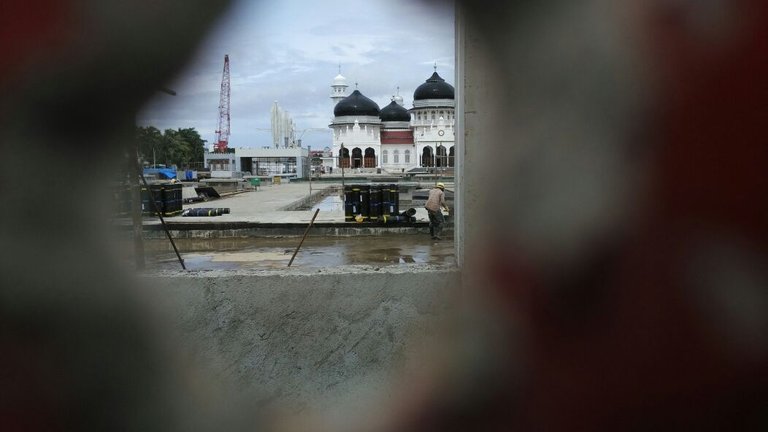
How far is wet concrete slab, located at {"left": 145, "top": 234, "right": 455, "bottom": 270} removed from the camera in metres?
11.3

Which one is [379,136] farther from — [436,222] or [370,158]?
[436,222]

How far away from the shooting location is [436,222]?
13477 millimetres

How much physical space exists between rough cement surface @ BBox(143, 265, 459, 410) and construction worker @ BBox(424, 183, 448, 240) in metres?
Result: 10.5

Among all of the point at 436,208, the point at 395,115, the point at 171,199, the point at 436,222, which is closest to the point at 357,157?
the point at 395,115

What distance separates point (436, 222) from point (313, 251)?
9.72 feet

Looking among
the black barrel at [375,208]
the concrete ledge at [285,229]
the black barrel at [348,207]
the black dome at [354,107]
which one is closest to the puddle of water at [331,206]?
the black barrel at [348,207]

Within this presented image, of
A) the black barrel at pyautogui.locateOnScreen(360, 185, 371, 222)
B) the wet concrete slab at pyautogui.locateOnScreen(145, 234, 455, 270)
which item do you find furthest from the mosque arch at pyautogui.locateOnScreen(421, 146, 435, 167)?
the wet concrete slab at pyautogui.locateOnScreen(145, 234, 455, 270)

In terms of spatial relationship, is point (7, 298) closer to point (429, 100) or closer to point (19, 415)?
point (19, 415)

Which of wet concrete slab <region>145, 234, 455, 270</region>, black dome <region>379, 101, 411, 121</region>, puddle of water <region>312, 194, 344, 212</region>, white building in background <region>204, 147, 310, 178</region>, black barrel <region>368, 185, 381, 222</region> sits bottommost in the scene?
wet concrete slab <region>145, 234, 455, 270</region>

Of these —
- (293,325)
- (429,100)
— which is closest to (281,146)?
(429,100)

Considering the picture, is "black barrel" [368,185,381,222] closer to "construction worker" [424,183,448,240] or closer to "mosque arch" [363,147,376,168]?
"construction worker" [424,183,448,240]

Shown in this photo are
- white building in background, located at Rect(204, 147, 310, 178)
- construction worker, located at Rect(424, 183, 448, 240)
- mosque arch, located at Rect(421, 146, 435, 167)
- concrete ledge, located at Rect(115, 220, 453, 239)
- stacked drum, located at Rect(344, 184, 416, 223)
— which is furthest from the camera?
mosque arch, located at Rect(421, 146, 435, 167)

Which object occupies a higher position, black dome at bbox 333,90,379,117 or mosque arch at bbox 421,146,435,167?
black dome at bbox 333,90,379,117

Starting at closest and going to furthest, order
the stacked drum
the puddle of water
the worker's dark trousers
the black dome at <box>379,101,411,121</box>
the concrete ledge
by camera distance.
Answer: the worker's dark trousers < the concrete ledge < the stacked drum < the puddle of water < the black dome at <box>379,101,411,121</box>
